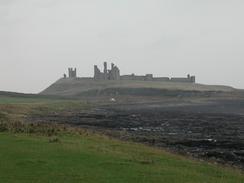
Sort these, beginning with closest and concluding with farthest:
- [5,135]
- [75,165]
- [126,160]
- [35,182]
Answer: [35,182] → [75,165] → [126,160] → [5,135]

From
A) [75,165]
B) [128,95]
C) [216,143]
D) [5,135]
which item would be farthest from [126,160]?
[128,95]

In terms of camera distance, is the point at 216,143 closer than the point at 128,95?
Yes

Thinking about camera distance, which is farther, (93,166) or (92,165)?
(92,165)

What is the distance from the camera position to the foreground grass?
70.9ft

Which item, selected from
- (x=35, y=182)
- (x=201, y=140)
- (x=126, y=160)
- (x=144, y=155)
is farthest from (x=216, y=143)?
(x=35, y=182)

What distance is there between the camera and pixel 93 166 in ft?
79.4

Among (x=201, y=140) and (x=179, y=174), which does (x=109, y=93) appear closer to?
(x=201, y=140)

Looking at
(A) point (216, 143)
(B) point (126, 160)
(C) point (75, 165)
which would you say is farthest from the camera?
(A) point (216, 143)

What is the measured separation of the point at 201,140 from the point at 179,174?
72.7ft

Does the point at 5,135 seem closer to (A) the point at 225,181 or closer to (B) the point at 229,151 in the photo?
(B) the point at 229,151

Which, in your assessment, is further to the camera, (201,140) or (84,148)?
(201,140)

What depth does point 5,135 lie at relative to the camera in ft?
116

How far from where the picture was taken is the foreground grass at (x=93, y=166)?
70.9 feet

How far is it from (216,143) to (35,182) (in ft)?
82.1
